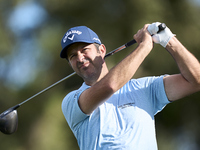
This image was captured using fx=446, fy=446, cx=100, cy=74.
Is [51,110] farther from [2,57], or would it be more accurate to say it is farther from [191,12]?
[191,12]

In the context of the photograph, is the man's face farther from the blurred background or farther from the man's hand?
the blurred background

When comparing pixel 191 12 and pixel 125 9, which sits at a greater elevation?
pixel 125 9

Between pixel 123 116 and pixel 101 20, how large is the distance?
18.9ft

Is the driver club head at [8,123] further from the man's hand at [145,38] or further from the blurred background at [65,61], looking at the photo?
→ the blurred background at [65,61]

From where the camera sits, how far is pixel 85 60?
105 inches

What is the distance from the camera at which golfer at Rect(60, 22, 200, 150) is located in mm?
2379

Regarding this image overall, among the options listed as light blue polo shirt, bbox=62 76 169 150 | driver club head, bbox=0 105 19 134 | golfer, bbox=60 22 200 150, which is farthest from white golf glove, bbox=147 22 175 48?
driver club head, bbox=0 105 19 134

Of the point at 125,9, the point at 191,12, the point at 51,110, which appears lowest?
the point at 51,110

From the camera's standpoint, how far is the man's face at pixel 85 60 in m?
2.67

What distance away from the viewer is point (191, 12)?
7922 mm

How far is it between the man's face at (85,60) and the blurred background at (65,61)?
4.29 m

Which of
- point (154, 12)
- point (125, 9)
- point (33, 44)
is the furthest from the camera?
point (33, 44)

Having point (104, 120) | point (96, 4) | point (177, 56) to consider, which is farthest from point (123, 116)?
point (96, 4)

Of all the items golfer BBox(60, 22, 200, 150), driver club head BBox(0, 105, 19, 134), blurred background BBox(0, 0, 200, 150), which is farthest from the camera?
blurred background BBox(0, 0, 200, 150)
